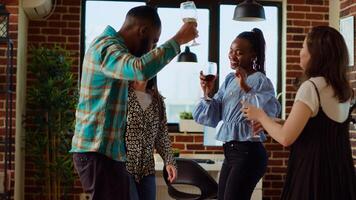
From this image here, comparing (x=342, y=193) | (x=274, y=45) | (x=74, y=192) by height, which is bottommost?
(x=74, y=192)

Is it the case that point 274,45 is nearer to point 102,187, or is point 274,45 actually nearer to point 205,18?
point 205,18

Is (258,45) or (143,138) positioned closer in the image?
(143,138)

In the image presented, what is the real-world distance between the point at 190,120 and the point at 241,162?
8.49 ft

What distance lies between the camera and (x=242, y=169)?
271 centimetres

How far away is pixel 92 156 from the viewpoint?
6.47 feet

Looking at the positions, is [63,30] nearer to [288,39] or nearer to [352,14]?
[288,39]

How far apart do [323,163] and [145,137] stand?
36.8 inches

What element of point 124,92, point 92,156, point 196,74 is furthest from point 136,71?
point 196,74

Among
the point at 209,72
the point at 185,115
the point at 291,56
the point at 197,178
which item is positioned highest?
the point at 291,56

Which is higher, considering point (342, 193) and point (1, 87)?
point (1, 87)

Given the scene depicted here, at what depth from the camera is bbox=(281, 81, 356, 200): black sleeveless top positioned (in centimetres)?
203

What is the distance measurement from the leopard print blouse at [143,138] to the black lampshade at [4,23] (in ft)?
6.82

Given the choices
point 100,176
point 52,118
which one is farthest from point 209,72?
point 52,118

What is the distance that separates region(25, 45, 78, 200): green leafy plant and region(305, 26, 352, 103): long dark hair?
3.16 metres
